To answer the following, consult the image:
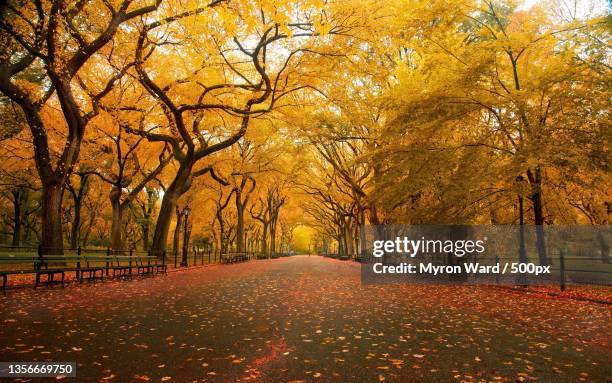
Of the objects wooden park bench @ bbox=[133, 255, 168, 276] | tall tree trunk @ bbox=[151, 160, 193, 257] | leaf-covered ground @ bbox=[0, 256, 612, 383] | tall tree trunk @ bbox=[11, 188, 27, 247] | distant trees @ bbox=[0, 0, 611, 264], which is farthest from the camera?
tall tree trunk @ bbox=[11, 188, 27, 247]

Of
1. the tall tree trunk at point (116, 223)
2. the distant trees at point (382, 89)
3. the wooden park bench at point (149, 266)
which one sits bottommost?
the wooden park bench at point (149, 266)

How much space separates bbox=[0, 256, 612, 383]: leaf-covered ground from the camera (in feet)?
16.4

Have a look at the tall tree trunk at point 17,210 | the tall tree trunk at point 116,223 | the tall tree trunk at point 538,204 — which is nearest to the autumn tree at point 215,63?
the tall tree trunk at point 116,223

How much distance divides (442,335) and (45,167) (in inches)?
629

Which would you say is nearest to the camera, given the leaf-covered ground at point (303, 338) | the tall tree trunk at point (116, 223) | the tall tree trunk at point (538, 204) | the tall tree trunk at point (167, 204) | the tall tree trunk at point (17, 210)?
the leaf-covered ground at point (303, 338)

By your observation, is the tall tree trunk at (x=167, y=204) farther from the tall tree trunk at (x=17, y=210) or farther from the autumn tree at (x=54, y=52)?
the tall tree trunk at (x=17, y=210)

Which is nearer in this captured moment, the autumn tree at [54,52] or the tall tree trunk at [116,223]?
the autumn tree at [54,52]

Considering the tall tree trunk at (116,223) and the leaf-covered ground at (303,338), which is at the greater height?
the tall tree trunk at (116,223)

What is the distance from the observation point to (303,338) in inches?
267

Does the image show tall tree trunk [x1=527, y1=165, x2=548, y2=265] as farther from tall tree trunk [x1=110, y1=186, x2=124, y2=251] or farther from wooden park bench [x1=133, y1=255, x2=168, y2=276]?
tall tree trunk [x1=110, y1=186, x2=124, y2=251]

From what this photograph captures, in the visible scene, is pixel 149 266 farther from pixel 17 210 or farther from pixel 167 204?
pixel 17 210

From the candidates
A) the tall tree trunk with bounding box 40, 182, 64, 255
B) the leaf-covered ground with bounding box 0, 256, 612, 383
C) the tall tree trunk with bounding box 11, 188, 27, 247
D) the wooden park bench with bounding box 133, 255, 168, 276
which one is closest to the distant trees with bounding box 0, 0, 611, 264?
the tall tree trunk with bounding box 40, 182, 64, 255

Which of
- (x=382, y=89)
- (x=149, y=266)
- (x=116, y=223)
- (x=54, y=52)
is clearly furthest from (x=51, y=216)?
(x=382, y=89)

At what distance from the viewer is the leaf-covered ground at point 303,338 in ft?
16.4
